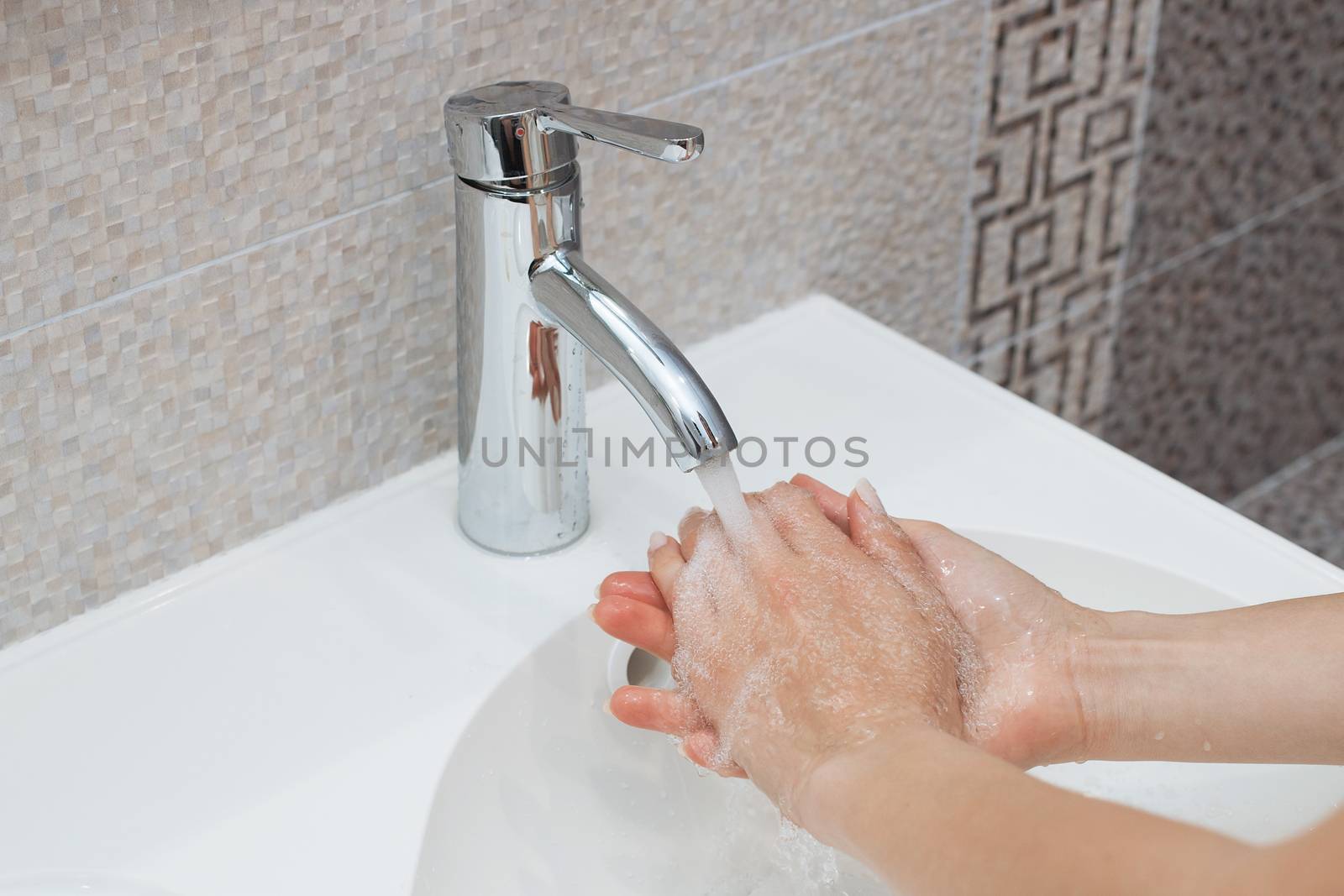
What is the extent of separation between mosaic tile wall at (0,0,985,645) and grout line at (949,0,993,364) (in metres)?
0.07

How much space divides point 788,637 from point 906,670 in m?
0.05

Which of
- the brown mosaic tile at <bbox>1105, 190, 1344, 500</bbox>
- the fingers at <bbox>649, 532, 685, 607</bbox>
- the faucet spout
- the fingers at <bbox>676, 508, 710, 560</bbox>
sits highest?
the faucet spout

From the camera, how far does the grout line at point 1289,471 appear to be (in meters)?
1.39

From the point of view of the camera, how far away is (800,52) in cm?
78

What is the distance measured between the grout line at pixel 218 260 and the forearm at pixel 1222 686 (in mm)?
375

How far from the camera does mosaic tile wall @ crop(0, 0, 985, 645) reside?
56cm

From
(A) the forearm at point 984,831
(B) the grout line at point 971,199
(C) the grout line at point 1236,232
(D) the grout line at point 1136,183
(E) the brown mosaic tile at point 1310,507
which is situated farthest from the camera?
(E) the brown mosaic tile at point 1310,507

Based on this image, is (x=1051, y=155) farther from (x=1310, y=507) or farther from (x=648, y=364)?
(x=1310, y=507)

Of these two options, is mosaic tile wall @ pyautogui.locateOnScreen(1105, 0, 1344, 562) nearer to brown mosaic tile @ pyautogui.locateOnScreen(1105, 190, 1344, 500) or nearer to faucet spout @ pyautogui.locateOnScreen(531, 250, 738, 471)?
brown mosaic tile @ pyautogui.locateOnScreen(1105, 190, 1344, 500)

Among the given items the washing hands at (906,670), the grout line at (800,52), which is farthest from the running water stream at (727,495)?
the grout line at (800,52)

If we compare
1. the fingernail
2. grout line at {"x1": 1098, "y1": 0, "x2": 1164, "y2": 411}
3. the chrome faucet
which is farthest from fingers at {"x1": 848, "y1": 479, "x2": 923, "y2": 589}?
grout line at {"x1": 1098, "y1": 0, "x2": 1164, "y2": 411}

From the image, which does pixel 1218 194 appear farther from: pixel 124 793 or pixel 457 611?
pixel 124 793

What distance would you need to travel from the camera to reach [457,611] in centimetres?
65

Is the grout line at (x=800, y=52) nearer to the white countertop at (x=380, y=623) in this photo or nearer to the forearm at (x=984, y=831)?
the white countertop at (x=380, y=623)
